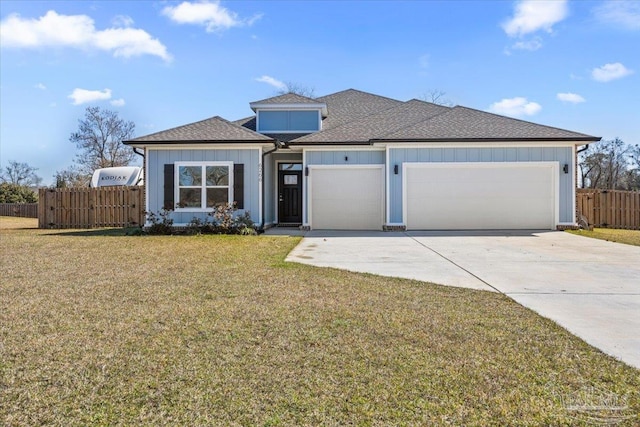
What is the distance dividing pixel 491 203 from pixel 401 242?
491 centimetres

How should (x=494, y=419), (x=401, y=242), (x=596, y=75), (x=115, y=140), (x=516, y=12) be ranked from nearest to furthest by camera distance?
(x=494, y=419) → (x=401, y=242) → (x=516, y=12) → (x=596, y=75) → (x=115, y=140)

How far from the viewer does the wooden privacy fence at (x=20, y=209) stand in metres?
26.9

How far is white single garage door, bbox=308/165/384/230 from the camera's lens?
13.2m

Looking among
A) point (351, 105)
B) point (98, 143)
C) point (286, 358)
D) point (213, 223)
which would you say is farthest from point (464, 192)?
point (98, 143)

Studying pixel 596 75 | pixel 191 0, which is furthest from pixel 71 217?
pixel 596 75

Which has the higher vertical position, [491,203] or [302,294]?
[491,203]

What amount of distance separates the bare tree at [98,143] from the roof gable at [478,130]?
92.0ft

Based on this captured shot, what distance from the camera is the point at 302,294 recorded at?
14.8 feet

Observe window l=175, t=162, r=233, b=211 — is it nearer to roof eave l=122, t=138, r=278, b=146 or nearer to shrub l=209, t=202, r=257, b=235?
shrub l=209, t=202, r=257, b=235

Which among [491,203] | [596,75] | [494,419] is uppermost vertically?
[596,75]

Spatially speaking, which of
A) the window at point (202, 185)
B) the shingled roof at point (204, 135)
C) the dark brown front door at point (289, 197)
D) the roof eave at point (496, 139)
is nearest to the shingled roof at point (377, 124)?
the roof eave at point (496, 139)

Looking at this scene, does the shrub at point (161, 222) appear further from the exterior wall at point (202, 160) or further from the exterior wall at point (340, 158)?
the exterior wall at point (340, 158)

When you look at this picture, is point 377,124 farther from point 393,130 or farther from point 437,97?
point 437,97

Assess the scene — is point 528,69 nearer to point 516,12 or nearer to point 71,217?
point 516,12
